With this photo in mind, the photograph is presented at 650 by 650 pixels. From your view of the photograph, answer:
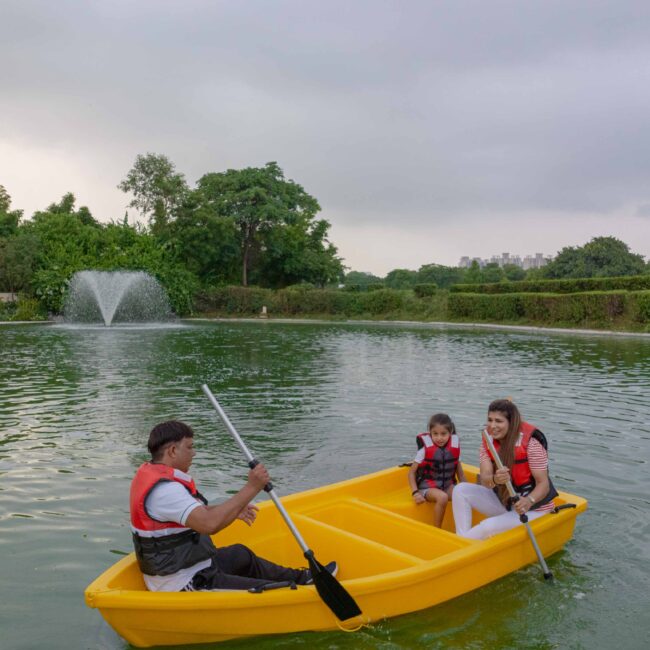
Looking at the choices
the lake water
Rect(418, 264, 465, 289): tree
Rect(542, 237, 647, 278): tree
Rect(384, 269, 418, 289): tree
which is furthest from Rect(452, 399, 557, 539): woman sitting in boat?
Rect(384, 269, 418, 289): tree

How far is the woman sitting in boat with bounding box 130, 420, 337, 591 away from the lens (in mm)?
4066

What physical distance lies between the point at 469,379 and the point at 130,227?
37.5m

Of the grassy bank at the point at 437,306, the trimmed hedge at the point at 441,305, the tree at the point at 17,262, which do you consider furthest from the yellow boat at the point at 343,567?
the tree at the point at 17,262

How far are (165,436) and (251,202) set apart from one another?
166 feet

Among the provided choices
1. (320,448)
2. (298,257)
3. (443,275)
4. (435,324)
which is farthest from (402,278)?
(320,448)

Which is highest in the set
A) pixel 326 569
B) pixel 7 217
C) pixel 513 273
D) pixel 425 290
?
pixel 7 217

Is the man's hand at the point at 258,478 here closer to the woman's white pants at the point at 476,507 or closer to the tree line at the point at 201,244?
the woman's white pants at the point at 476,507

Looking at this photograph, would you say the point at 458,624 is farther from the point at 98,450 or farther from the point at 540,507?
the point at 98,450

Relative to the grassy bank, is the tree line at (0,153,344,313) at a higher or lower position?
higher

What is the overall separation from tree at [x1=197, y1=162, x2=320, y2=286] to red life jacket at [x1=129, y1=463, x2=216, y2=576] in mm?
47991

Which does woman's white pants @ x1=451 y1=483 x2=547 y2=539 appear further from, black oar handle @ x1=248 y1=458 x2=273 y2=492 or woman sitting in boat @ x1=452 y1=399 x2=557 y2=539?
black oar handle @ x1=248 y1=458 x2=273 y2=492

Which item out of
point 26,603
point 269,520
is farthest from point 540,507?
point 26,603

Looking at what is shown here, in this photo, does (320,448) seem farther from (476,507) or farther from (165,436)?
(165,436)

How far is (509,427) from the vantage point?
216 inches
